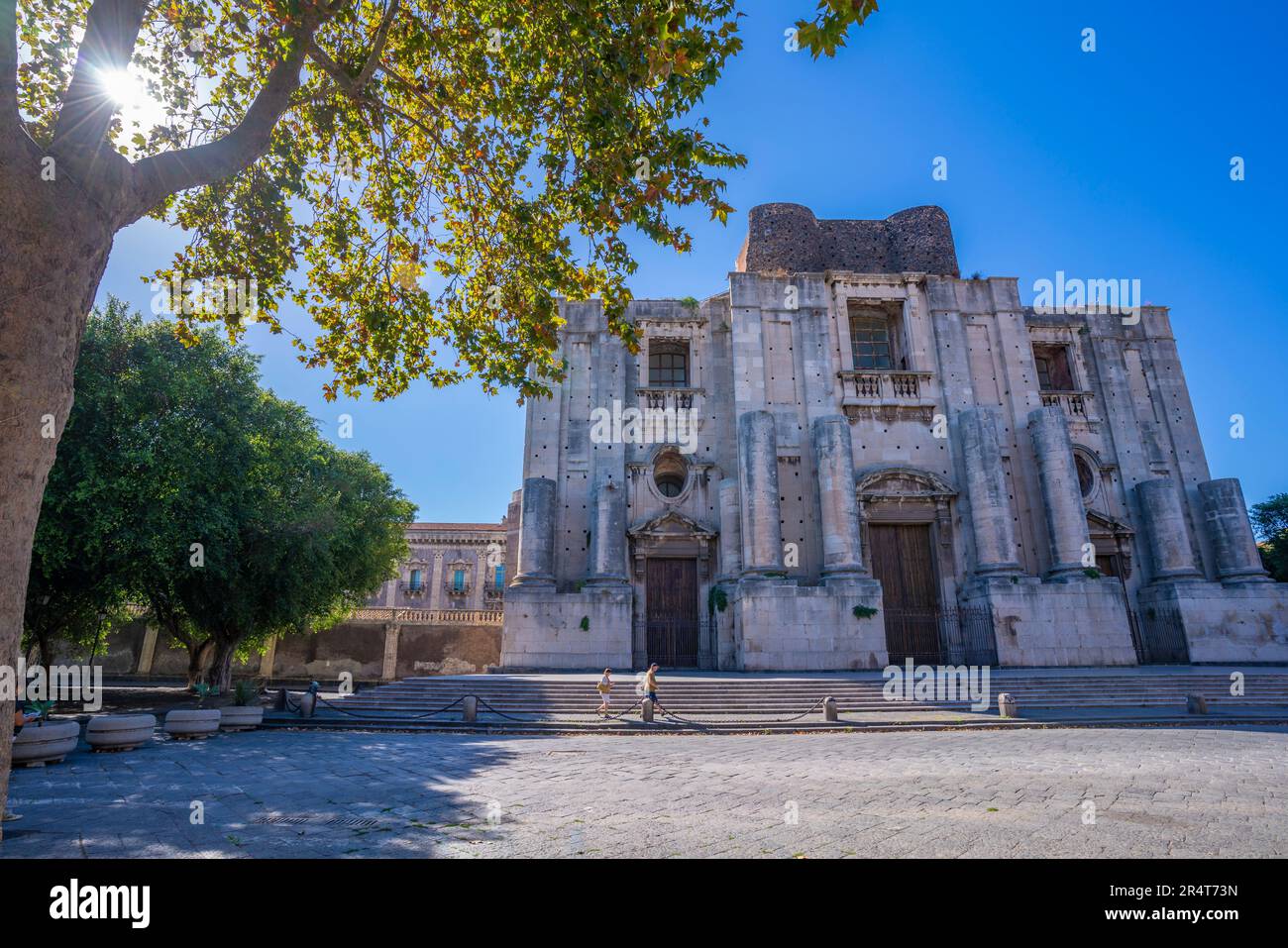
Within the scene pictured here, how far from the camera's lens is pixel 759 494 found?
19.9 meters

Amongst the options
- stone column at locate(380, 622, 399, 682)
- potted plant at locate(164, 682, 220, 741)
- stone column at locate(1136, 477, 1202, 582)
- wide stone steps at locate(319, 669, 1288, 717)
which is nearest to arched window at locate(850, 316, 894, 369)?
stone column at locate(1136, 477, 1202, 582)

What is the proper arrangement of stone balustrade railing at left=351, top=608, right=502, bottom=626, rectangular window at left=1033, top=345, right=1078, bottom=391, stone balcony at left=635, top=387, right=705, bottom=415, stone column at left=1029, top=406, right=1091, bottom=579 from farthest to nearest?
stone balustrade railing at left=351, top=608, right=502, bottom=626, rectangular window at left=1033, top=345, right=1078, bottom=391, stone balcony at left=635, top=387, right=705, bottom=415, stone column at left=1029, top=406, right=1091, bottom=579

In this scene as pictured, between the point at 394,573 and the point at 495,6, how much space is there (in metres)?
21.1

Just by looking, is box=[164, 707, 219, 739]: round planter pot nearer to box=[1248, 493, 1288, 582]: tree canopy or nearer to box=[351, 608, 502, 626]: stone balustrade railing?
box=[351, 608, 502, 626]: stone balustrade railing

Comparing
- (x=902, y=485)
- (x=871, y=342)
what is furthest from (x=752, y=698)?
(x=871, y=342)

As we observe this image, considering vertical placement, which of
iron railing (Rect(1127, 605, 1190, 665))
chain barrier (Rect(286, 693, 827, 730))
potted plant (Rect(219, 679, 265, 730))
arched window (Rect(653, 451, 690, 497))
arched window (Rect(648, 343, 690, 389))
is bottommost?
chain barrier (Rect(286, 693, 827, 730))

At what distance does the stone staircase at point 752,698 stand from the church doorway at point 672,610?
450cm

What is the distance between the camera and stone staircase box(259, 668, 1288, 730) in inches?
489

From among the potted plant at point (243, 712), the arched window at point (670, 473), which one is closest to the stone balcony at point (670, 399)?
the arched window at point (670, 473)

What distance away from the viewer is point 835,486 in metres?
20.0

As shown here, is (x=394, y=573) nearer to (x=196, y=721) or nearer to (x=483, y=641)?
(x=483, y=641)

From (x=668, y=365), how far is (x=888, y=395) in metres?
8.18

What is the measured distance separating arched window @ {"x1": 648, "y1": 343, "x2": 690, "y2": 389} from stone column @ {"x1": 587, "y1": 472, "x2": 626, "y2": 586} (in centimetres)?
511

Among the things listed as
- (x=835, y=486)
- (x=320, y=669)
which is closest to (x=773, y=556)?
(x=835, y=486)
